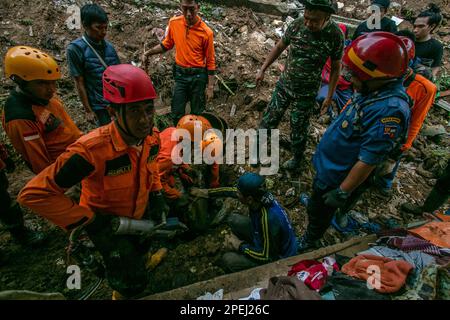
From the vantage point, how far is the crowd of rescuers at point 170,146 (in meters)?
1.92

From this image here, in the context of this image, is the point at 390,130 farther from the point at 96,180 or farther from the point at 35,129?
the point at 35,129

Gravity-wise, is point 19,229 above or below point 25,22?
below

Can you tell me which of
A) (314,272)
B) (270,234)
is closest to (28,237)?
(270,234)

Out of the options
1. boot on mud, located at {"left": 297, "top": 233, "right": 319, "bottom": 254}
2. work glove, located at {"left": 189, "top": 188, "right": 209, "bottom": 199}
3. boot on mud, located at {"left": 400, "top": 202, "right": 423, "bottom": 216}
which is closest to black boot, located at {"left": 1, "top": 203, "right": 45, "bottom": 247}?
work glove, located at {"left": 189, "top": 188, "right": 209, "bottom": 199}

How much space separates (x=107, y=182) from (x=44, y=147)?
94 cm

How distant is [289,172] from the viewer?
442 cm

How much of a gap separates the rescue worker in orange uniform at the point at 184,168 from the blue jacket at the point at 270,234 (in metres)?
0.88

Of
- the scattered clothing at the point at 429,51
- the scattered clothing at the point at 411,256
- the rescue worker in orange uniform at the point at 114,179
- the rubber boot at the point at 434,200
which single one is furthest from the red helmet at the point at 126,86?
the scattered clothing at the point at 429,51

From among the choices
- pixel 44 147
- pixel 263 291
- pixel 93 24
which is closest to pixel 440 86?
pixel 263 291

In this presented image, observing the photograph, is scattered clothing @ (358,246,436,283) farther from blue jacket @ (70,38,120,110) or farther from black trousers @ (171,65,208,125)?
blue jacket @ (70,38,120,110)

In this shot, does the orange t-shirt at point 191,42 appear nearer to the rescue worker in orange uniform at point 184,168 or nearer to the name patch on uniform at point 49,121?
the rescue worker in orange uniform at point 184,168

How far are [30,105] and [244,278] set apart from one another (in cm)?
253

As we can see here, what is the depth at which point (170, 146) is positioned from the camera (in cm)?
321
